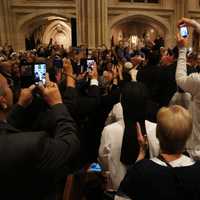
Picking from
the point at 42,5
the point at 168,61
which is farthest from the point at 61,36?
the point at 168,61

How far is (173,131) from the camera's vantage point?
4.09ft

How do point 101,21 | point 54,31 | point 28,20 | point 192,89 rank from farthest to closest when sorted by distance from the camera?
point 54,31, point 28,20, point 101,21, point 192,89

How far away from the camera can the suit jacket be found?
1.05 metres

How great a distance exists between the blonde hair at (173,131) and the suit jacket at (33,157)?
0.41 meters

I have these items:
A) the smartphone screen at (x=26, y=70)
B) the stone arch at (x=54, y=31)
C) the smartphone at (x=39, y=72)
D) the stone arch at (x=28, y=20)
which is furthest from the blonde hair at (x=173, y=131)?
the stone arch at (x=54, y=31)

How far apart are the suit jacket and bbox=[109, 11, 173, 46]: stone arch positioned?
16.1 metres

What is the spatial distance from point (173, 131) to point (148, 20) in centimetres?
1725

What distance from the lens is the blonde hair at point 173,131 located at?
1.25 m

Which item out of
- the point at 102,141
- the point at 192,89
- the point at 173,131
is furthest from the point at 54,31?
the point at 173,131

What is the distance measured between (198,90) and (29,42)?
595 inches

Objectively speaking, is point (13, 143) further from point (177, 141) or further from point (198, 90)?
point (198, 90)

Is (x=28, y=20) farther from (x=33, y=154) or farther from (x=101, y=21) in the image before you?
(x=33, y=154)

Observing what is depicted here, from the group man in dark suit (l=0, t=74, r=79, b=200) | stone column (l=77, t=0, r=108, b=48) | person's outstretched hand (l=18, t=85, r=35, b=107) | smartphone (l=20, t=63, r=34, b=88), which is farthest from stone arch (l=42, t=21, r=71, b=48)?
man in dark suit (l=0, t=74, r=79, b=200)

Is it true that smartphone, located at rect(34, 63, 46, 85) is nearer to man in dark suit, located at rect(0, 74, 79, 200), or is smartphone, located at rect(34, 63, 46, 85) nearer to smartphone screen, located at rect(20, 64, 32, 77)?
smartphone screen, located at rect(20, 64, 32, 77)
